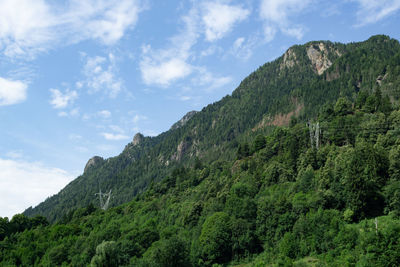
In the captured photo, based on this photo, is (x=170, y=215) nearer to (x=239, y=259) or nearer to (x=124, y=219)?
(x=124, y=219)

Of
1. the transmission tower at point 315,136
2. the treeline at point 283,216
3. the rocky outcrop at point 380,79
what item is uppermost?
the rocky outcrop at point 380,79

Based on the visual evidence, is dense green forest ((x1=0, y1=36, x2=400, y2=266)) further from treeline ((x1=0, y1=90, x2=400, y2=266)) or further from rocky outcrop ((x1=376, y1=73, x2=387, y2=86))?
rocky outcrop ((x1=376, y1=73, x2=387, y2=86))

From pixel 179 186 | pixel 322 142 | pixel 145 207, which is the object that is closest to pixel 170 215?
pixel 145 207

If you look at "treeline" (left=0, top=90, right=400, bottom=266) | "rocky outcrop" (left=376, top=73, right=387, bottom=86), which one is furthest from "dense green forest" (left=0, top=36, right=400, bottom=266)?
"rocky outcrop" (left=376, top=73, right=387, bottom=86)

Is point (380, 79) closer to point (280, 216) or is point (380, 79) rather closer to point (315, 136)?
point (315, 136)

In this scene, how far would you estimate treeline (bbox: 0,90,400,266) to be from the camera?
67.2 meters

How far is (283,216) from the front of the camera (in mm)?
80625

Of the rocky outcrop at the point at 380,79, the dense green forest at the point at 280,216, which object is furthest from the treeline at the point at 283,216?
the rocky outcrop at the point at 380,79

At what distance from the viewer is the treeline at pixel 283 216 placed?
221ft

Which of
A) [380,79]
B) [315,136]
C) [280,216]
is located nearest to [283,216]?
[280,216]

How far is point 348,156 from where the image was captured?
85.8 m

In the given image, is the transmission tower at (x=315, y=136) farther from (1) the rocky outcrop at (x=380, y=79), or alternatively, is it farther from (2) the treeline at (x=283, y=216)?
(1) the rocky outcrop at (x=380, y=79)

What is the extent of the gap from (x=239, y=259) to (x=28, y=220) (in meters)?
116

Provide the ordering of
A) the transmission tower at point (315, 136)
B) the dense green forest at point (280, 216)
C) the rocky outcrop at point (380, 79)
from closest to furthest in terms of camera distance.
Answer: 1. the dense green forest at point (280, 216)
2. the transmission tower at point (315, 136)
3. the rocky outcrop at point (380, 79)
